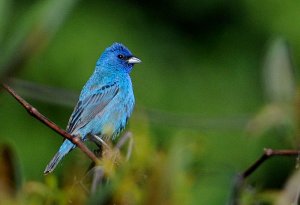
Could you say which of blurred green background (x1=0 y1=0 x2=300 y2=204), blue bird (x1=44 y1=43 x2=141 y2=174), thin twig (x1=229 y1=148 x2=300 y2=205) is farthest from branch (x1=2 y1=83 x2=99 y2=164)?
blurred green background (x1=0 y1=0 x2=300 y2=204)

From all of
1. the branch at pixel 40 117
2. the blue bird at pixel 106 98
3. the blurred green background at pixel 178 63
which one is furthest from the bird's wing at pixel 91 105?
the blurred green background at pixel 178 63

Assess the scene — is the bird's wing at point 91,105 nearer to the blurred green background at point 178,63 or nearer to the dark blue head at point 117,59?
the dark blue head at point 117,59

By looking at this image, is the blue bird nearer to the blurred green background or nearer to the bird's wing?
the bird's wing

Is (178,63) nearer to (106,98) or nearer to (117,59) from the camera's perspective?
(106,98)

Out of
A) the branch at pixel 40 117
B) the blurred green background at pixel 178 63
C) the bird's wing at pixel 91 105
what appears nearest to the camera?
the branch at pixel 40 117

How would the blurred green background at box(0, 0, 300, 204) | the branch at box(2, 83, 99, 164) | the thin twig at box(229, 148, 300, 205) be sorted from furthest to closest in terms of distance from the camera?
1. the blurred green background at box(0, 0, 300, 204)
2. the branch at box(2, 83, 99, 164)
3. the thin twig at box(229, 148, 300, 205)

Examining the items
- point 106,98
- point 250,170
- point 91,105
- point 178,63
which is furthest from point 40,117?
point 178,63

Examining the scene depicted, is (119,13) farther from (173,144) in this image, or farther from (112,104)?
(173,144)
